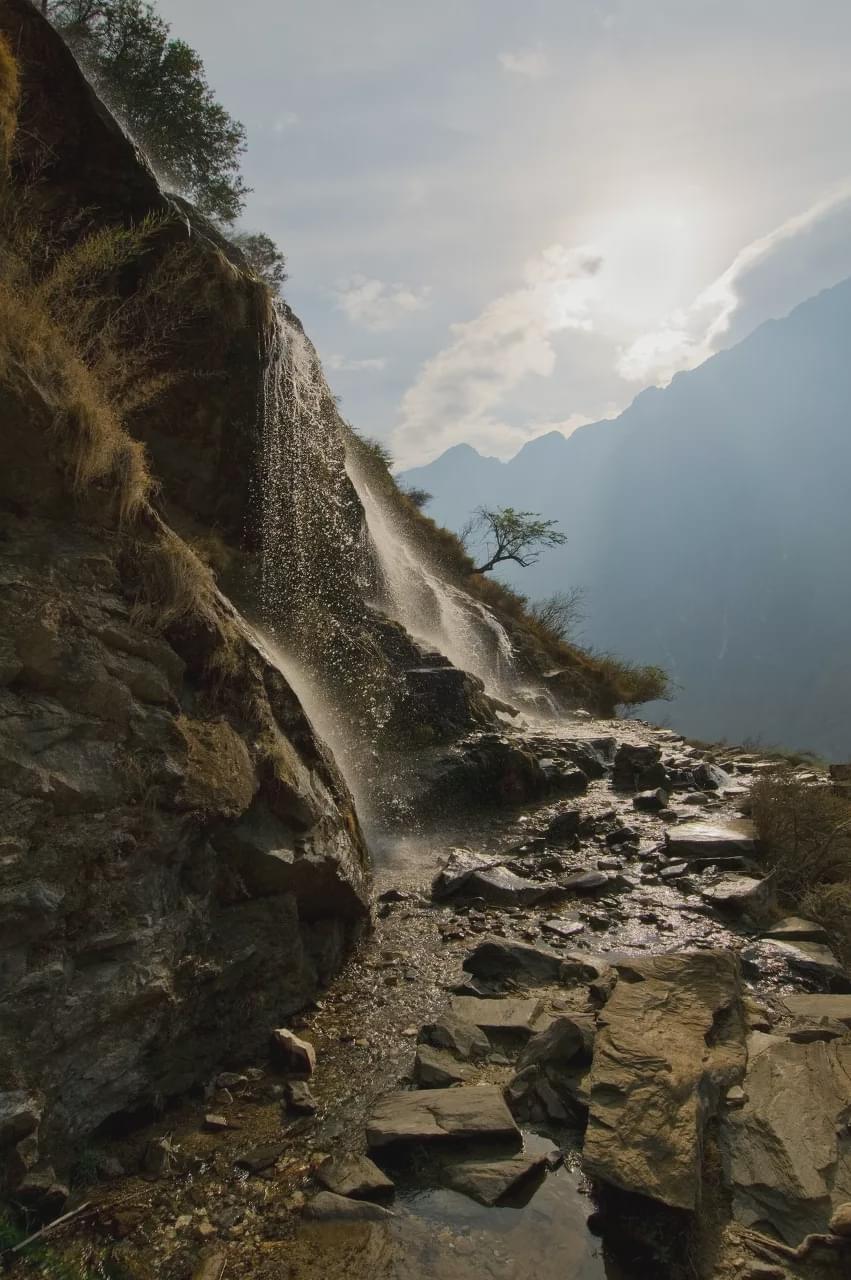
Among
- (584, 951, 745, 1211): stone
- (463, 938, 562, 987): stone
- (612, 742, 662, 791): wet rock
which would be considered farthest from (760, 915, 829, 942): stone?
(612, 742, 662, 791): wet rock

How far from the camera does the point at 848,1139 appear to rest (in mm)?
3184

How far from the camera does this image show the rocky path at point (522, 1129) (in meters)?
2.91

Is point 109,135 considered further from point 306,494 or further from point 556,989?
point 556,989

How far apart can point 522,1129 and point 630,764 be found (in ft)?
32.0

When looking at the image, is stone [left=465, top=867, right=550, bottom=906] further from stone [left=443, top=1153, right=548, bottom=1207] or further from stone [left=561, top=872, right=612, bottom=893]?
stone [left=443, top=1153, right=548, bottom=1207]

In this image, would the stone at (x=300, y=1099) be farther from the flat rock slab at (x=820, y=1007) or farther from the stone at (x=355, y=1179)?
the flat rock slab at (x=820, y=1007)

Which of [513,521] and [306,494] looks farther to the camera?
[513,521]

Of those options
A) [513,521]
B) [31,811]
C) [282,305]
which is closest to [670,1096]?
[31,811]

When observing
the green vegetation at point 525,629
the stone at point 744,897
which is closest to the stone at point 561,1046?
the stone at point 744,897

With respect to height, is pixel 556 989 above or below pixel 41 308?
below

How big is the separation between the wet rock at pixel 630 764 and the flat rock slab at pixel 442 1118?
367 inches

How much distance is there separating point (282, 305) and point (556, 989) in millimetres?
17275

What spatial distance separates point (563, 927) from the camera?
6.55m

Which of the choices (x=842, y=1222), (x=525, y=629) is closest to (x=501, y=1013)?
(x=842, y=1222)
